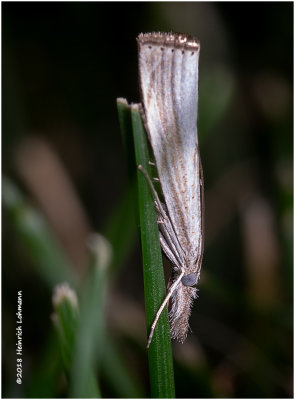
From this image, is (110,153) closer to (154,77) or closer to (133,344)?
(133,344)

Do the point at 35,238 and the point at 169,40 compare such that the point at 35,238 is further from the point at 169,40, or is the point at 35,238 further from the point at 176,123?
the point at 169,40

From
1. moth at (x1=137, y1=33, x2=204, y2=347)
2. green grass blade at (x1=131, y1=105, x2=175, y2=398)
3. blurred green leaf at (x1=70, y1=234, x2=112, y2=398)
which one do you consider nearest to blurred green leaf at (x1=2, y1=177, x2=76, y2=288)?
blurred green leaf at (x1=70, y1=234, x2=112, y2=398)

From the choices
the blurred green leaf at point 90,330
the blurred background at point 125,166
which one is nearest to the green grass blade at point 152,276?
the blurred green leaf at point 90,330

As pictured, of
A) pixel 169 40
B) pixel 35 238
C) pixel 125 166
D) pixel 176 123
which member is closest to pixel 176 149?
pixel 176 123

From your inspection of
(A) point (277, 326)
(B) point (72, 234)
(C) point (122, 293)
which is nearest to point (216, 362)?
(A) point (277, 326)

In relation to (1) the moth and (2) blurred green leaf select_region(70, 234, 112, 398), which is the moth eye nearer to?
(1) the moth

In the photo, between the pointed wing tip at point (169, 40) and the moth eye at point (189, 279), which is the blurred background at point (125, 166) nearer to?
the moth eye at point (189, 279)
